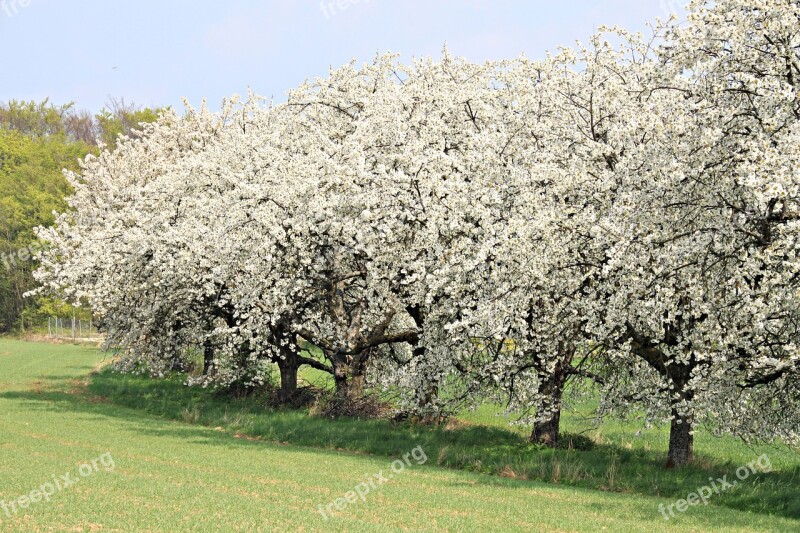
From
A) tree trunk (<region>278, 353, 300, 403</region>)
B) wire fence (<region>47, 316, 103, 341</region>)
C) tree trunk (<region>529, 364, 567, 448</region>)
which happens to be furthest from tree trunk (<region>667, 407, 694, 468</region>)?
wire fence (<region>47, 316, 103, 341</region>)

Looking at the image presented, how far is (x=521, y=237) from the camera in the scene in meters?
18.9

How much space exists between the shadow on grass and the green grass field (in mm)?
60

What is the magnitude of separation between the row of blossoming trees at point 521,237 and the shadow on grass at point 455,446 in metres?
1.36

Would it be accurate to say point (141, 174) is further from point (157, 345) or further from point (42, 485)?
point (42, 485)

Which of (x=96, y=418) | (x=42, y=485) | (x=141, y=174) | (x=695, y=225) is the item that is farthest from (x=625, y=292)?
(x=141, y=174)

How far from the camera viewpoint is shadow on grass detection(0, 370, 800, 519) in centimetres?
1981

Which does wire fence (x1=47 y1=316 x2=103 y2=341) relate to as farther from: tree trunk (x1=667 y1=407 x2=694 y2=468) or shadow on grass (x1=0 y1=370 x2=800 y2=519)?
tree trunk (x1=667 y1=407 x2=694 y2=468)

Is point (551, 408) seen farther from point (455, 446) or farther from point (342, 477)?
point (342, 477)

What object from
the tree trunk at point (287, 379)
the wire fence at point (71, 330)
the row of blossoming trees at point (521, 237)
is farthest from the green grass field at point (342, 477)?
the wire fence at point (71, 330)

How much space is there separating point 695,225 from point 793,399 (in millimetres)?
5382

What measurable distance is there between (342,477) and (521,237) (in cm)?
829

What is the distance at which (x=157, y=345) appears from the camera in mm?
34781

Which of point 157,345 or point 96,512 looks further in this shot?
point 157,345

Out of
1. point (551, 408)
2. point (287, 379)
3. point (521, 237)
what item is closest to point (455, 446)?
point (551, 408)
